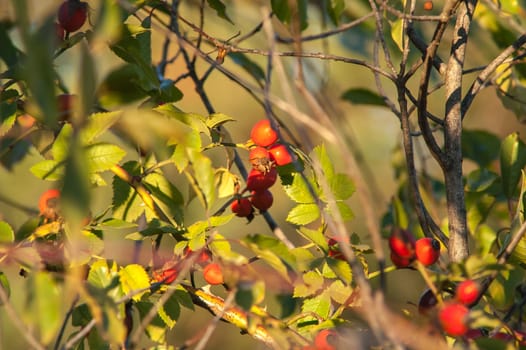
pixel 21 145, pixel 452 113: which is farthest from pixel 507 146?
pixel 21 145

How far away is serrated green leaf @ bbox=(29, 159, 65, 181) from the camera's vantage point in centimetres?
83

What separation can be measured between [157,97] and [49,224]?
26cm

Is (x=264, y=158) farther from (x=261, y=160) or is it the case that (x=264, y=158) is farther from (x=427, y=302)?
(x=427, y=302)

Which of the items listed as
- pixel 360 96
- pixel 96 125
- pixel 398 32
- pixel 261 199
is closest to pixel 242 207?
pixel 261 199

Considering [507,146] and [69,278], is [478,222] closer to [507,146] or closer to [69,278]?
[507,146]

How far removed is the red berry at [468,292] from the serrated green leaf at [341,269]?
4.5 inches

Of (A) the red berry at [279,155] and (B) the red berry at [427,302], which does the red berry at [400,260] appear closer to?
(B) the red berry at [427,302]

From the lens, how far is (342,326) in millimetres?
819

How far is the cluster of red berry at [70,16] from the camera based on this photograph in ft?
3.28

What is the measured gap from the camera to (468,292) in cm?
72

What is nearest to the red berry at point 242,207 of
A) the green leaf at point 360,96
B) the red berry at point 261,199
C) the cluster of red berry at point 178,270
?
the red berry at point 261,199

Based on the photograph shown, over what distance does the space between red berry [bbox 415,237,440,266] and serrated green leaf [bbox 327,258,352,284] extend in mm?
76

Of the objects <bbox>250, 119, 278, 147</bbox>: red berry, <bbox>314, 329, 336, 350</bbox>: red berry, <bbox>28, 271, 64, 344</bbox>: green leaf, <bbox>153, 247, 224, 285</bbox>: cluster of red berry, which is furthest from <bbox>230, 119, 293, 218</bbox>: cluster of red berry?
<bbox>28, 271, 64, 344</bbox>: green leaf

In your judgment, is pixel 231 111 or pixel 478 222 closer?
pixel 478 222
